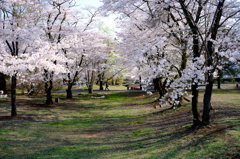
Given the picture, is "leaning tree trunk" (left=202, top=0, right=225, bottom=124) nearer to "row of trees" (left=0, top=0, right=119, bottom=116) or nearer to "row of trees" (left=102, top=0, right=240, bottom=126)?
"row of trees" (left=102, top=0, right=240, bottom=126)

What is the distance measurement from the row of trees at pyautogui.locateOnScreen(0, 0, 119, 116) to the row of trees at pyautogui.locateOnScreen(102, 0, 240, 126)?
398 centimetres

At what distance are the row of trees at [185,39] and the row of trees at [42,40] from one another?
3.98m

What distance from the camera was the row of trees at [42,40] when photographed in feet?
33.6

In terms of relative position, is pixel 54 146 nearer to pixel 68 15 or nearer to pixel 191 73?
pixel 191 73

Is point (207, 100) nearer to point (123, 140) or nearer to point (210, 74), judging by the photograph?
point (210, 74)

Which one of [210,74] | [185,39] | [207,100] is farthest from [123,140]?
[185,39]

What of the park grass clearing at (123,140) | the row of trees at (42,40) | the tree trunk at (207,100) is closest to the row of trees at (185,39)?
the tree trunk at (207,100)

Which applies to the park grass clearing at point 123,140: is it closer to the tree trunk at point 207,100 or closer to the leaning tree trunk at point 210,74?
the tree trunk at point 207,100

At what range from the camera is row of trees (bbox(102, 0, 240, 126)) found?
6.52 metres

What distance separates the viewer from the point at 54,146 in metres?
7.19

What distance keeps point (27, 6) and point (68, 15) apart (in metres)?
6.49

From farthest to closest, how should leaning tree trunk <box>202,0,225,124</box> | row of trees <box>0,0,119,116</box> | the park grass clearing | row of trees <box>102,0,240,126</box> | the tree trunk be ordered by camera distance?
row of trees <box>0,0,119,116</box>, the tree trunk, leaning tree trunk <box>202,0,225,124</box>, row of trees <box>102,0,240,126</box>, the park grass clearing

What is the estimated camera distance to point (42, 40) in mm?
14484

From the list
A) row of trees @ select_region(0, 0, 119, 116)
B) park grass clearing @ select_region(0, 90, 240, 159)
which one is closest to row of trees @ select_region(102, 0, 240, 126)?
park grass clearing @ select_region(0, 90, 240, 159)
